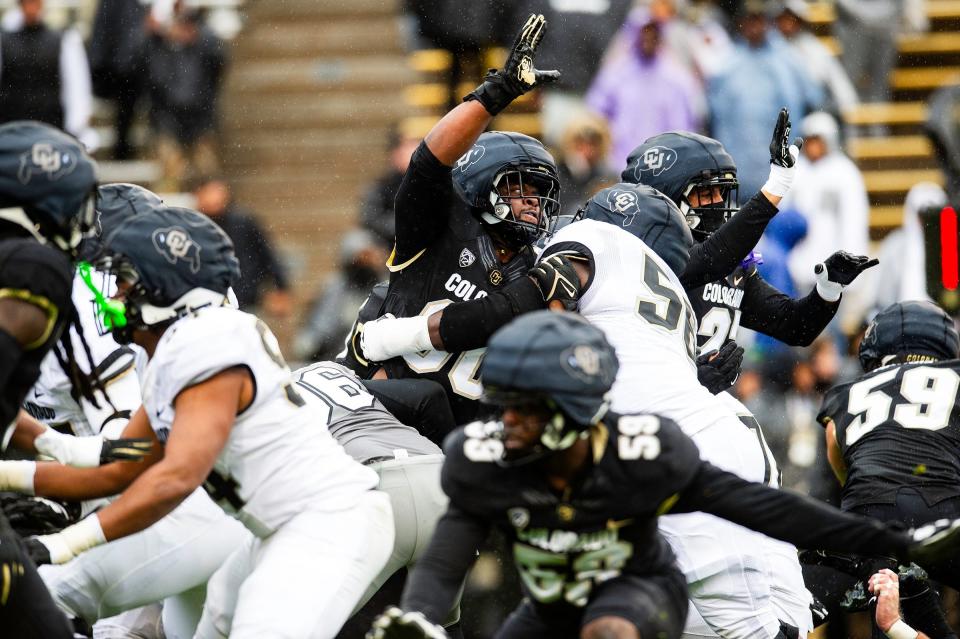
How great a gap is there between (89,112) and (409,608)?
771cm

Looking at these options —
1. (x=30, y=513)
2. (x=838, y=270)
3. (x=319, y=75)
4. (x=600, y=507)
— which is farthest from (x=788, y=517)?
(x=319, y=75)

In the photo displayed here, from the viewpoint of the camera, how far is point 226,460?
14.8 ft

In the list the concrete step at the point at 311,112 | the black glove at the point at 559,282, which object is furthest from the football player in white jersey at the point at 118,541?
the concrete step at the point at 311,112

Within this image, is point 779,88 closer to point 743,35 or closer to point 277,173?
point 743,35

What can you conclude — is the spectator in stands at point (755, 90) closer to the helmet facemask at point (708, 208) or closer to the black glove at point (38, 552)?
the helmet facemask at point (708, 208)

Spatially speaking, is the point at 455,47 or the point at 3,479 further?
the point at 455,47

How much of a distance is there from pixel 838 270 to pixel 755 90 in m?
4.22

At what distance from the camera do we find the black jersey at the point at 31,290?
13.3 ft

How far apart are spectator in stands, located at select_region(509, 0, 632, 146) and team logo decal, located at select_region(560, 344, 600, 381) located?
675cm

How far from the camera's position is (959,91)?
467 inches

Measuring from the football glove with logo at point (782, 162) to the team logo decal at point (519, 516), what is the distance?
248 centimetres

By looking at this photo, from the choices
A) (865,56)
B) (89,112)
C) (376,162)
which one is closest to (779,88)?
(865,56)

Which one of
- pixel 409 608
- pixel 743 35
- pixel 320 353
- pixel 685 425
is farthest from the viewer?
pixel 743 35

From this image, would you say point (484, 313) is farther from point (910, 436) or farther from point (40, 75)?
point (40, 75)
